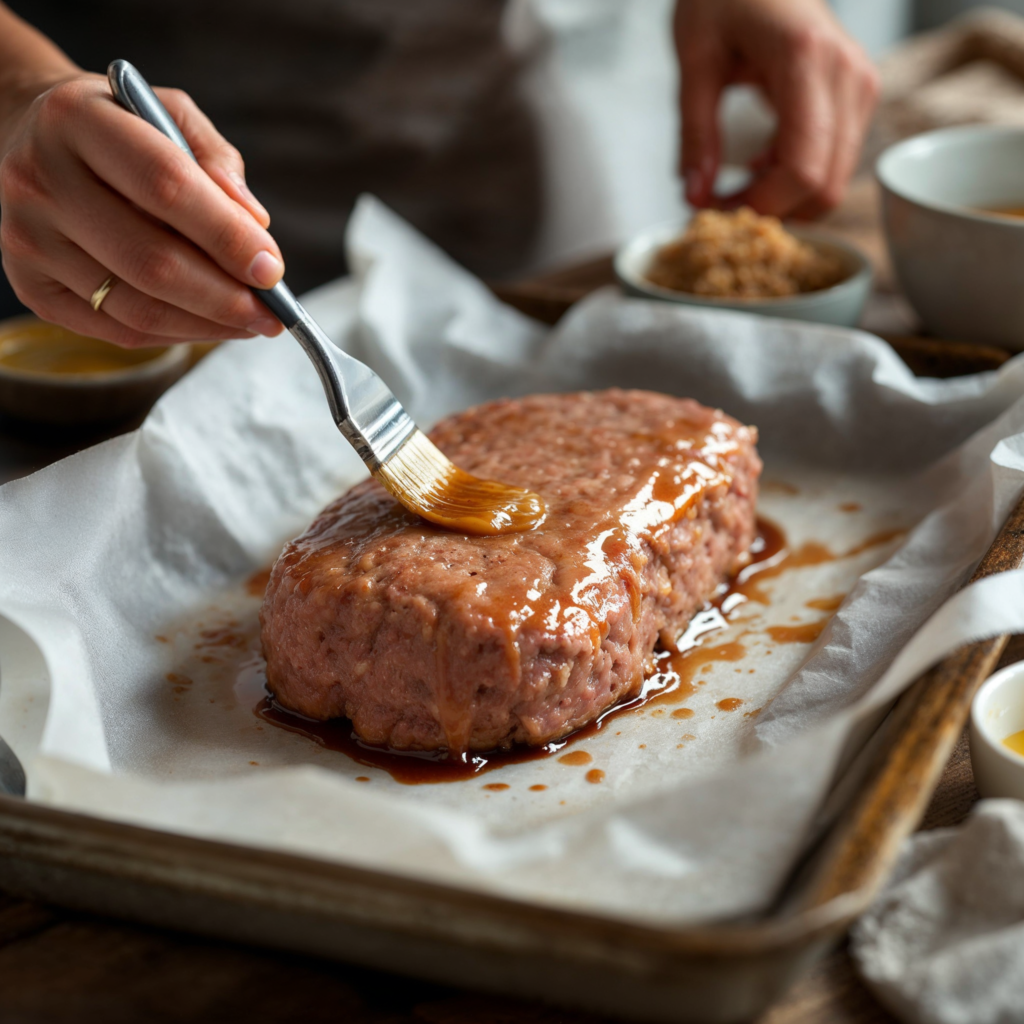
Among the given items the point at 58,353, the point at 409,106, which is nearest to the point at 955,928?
the point at 58,353

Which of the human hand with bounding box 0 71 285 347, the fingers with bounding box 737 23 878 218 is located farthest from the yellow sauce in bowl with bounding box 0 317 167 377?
the fingers with bounding box 737 23 878 218

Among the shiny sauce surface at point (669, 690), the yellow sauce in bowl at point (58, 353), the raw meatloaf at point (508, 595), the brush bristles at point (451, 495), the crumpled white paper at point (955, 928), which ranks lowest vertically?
the shiny sauce surface at point (669, 690)

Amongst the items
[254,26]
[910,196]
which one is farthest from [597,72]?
[910,196]

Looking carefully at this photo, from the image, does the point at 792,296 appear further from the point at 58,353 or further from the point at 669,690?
the point at 58,353

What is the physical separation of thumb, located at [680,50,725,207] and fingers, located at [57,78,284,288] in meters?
2.02

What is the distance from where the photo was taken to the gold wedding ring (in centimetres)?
206

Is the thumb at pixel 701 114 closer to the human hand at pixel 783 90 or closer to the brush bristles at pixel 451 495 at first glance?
the human hand at pixel 783 90

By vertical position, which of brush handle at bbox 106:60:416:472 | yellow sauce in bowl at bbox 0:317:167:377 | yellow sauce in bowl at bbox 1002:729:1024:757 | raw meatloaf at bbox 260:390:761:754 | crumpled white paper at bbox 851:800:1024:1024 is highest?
brush handle at bbox 106:60:416:472

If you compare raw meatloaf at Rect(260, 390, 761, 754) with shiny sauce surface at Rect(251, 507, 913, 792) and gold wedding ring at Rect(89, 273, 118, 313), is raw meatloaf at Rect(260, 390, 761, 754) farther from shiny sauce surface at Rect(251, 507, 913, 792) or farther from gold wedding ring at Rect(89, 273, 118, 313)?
gold wedding ring at Rect(89, 273, 118, 313)

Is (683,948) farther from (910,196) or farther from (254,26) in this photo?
(254,26)

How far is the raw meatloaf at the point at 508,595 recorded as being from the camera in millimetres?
1905

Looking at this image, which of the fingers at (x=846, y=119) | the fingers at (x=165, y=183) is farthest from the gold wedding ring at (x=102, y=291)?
the fingers at (x=846, y=119)

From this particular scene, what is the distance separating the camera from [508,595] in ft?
6.29

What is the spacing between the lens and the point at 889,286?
147 inches
